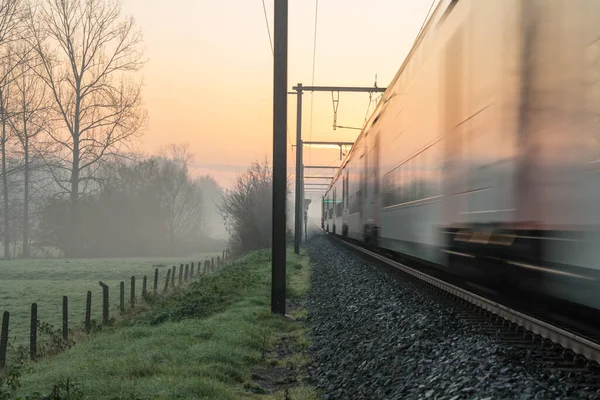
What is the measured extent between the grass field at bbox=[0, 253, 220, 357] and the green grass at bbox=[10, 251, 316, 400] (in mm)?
7457

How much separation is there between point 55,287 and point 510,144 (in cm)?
3003

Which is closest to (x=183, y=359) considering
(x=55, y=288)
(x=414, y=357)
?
(x=414, y=357)

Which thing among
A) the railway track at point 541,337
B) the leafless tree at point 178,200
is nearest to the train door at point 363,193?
the railway track at point 541,337

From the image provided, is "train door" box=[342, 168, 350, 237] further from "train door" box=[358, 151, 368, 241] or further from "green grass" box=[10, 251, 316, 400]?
"green grass" box=[10, 251, 316, 400]

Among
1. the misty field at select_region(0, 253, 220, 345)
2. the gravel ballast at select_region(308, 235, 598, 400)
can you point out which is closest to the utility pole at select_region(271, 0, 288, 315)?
the gravel ballast at select_region(308, 235, 598, 400)

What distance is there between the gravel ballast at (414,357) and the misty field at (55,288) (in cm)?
1119

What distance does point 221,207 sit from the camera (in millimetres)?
48844

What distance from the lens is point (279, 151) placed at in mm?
11914

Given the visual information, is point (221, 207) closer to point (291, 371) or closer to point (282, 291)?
point (282, 291)

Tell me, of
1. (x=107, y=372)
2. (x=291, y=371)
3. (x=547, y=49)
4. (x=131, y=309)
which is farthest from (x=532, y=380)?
(x=131, y=309)

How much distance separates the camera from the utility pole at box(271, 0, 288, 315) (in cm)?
1159

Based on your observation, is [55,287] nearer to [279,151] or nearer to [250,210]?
[250,210]

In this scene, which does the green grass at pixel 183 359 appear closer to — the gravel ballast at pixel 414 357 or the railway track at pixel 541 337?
the gravel ballast at pixel 414 357

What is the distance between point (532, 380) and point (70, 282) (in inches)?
1315
